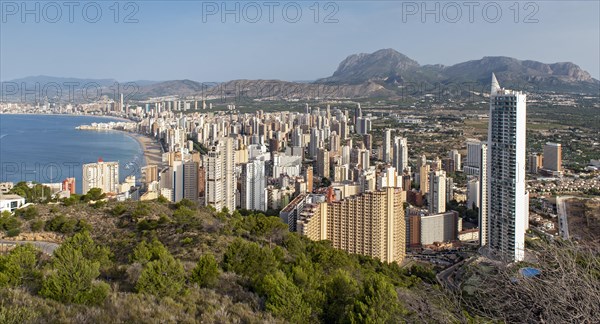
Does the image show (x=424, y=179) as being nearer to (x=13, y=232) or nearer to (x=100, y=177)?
(x=100, y=177)

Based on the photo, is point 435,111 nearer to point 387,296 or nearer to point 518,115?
point 518,115

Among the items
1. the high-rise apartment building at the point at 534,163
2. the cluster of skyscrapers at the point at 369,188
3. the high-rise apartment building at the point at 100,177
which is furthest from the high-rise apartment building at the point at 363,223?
the high-rise apartment building at the point at 534,163

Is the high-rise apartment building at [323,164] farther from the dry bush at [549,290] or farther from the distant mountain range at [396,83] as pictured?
the distant mountain range at [396,83]

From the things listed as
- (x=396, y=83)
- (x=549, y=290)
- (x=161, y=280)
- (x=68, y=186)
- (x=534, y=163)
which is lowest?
(x=68, y=186)

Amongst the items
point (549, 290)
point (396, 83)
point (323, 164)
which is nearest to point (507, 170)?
point (549, 290)

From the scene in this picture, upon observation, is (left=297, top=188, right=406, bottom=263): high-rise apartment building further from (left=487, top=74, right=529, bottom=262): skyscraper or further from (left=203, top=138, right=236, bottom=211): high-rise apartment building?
(left=203, top=138, right=236, bottom=211): high-rise apartment building

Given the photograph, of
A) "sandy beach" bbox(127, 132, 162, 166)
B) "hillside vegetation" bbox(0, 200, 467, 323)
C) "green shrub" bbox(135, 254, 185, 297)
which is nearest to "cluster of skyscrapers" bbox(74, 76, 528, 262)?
"hillside vegetation" bbox(0, 200, 467, 323)
